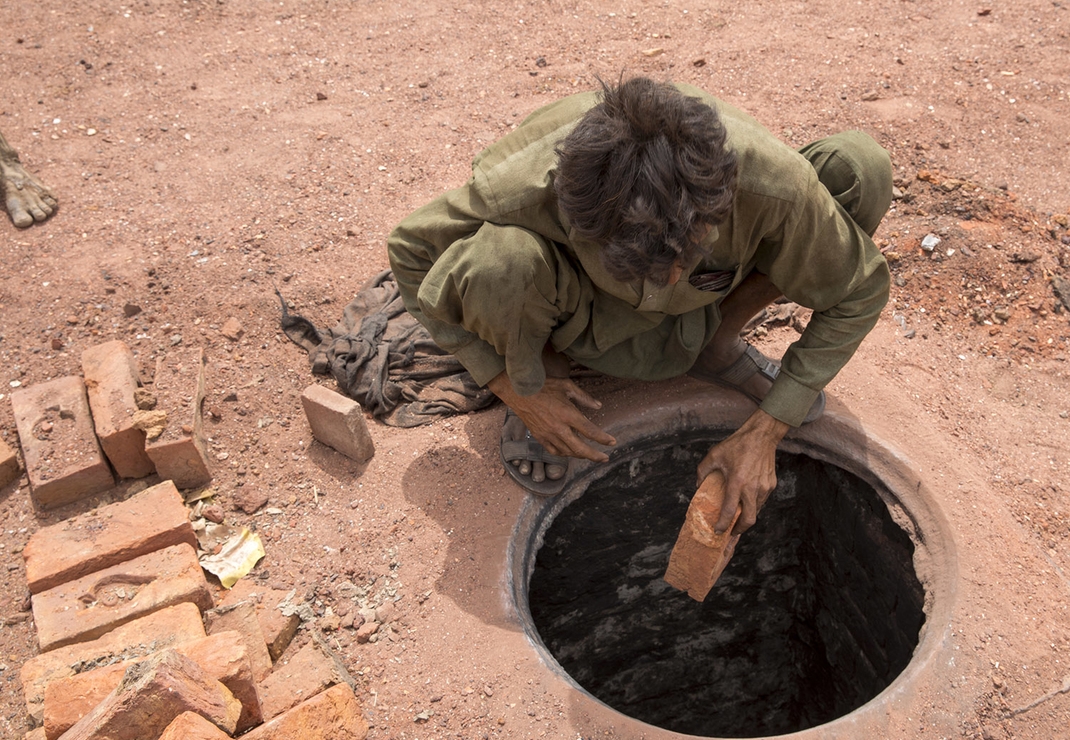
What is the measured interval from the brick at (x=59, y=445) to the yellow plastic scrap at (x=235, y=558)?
0.56 metres

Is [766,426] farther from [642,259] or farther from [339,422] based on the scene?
[339,422]

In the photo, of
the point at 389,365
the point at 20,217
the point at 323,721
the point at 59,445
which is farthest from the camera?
the point at 20,217

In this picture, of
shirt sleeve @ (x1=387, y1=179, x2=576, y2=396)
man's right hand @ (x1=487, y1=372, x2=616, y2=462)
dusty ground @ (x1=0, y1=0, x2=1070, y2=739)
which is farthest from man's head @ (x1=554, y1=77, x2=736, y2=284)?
man's right hand @ (x1=487, y1=372, x2=616, y2=462)

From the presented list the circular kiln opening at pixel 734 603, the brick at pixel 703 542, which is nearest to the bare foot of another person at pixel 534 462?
the circular kiln opening at pixel 734 603

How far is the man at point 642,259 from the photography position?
189 cm

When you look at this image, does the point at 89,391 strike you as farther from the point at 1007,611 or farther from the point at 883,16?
the point at 883,16

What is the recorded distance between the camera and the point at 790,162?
217 centimetres

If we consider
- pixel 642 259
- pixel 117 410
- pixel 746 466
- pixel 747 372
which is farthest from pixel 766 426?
pixel 117 410

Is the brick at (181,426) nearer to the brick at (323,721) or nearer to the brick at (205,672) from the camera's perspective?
the brick at (205,672)

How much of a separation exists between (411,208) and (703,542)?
2296 mm

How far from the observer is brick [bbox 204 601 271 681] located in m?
2.35

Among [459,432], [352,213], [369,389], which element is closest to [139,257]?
[352,213]

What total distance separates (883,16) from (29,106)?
481cm

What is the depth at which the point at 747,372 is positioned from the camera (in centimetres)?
A: 295
